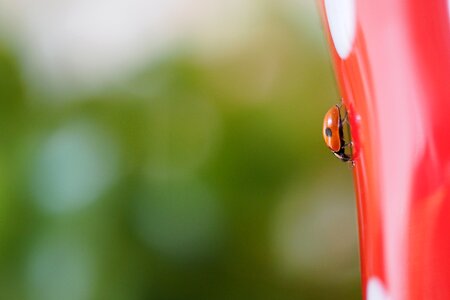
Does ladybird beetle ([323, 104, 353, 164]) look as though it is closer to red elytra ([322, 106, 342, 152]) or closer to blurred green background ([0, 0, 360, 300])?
red elytra ([322, 106, 342, 152])

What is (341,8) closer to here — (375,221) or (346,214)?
(375,221)

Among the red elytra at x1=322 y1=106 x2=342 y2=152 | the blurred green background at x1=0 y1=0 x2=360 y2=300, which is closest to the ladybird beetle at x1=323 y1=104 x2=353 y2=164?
the red elytra at x1=322 y1=106 x2=342 y2=152

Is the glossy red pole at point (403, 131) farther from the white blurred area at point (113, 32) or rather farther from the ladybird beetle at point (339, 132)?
the white blurred area at point (113, 32)

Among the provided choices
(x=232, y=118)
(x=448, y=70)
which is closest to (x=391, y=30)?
(x=448, y=70)

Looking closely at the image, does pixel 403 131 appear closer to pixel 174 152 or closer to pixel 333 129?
pixel 333 129

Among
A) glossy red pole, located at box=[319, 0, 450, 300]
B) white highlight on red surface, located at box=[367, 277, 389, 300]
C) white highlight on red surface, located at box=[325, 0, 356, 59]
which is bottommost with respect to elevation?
white highlight on red surface, located at box=[367, 277, 389, 300]

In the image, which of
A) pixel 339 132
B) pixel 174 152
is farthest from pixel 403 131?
pixel 174 152
